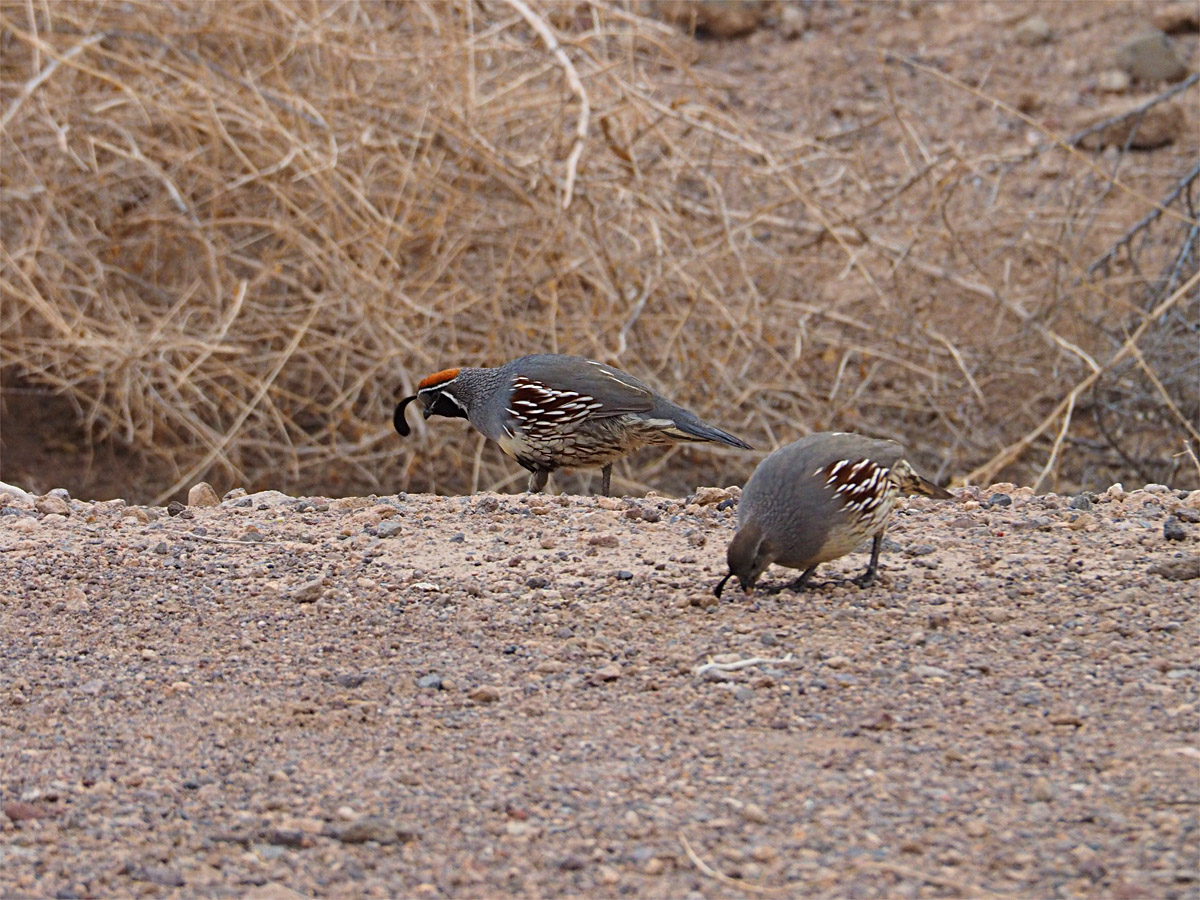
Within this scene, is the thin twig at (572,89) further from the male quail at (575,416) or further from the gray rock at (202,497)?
the gray rock at (202,497)

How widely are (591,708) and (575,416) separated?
2367 mm

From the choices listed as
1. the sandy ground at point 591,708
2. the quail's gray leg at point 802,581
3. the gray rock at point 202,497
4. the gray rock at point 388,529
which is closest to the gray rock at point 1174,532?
the sandy ground at point 591,708

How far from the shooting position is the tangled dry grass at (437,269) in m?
8.32

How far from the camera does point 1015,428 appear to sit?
9.38 meters

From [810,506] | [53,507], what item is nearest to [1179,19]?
[810,506]

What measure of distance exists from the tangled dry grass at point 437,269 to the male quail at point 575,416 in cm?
196

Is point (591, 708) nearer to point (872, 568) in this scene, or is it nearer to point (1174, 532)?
point (872, 568)

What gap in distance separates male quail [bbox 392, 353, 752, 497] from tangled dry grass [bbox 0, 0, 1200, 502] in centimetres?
196

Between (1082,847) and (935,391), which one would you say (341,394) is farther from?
(1082,847)

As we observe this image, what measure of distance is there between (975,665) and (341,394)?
227 inches

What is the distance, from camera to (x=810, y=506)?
13.5 ft

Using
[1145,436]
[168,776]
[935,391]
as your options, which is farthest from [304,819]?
[1145,436]

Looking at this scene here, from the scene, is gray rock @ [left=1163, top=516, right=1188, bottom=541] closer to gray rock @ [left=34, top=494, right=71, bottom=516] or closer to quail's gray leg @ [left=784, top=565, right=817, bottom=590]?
quail's gray leg @ [left=784, top=565, right=817, bottom=590]

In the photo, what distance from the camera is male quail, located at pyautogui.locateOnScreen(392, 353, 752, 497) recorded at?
582 cm
